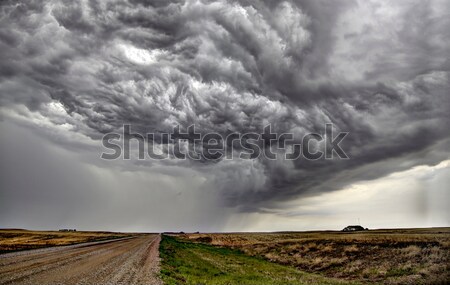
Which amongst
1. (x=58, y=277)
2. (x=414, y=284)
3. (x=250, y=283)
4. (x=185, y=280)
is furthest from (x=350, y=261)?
(x=58, y=277)

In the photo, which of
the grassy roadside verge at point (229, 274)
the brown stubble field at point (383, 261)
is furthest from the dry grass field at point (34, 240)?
the brown stubble field at point (383, 261)

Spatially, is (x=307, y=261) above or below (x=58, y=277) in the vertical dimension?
below

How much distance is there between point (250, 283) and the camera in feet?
72.4

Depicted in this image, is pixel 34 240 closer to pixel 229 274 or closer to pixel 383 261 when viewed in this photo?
pixel 229 274

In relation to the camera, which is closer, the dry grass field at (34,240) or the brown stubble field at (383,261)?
the brown stubble field at (383,261)

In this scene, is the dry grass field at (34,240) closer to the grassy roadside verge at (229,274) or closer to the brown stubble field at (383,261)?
the grassy roadside verge at (229,274)

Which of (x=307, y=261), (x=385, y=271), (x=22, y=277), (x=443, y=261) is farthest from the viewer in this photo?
(x=307, y=261)

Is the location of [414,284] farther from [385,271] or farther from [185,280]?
[185,280]

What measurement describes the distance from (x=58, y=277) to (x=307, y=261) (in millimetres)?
28600

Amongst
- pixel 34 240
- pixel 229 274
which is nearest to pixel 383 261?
pixel 229 274

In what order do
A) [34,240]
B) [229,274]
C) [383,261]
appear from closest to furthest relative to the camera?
[229,274], [383,261], [34,240]

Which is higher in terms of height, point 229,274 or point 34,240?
point 229,274

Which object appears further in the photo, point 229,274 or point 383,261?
point 383,261

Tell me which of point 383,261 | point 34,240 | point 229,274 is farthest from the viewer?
point 34,240
